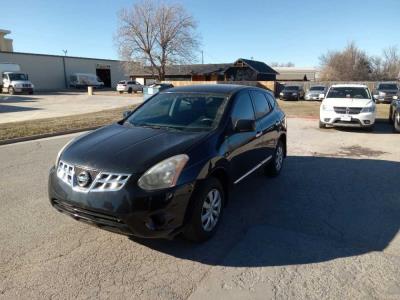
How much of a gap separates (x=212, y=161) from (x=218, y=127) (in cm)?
59

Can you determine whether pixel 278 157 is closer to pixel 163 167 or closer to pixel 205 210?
pixel 205 210

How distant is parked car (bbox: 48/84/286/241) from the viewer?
10.7ft

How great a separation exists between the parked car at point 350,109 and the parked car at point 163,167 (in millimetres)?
7851

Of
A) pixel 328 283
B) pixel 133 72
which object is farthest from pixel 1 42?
pixel 328 283

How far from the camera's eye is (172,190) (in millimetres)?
3295

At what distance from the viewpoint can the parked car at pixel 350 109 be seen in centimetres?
1159

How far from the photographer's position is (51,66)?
54656 millimetres

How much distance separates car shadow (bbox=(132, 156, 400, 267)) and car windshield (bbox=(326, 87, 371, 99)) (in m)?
6.77

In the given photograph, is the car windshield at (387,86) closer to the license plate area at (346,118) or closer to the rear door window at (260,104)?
the license plate area at (346,118)

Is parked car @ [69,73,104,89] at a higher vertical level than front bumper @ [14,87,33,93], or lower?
higher

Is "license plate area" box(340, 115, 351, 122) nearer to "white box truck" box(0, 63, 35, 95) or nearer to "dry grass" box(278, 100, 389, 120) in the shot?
"dry grass" box(278, 100, 389, 120)

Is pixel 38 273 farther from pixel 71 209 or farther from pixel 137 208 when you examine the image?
pixel 137 208

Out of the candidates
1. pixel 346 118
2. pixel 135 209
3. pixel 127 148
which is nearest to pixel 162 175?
pixel 135 209

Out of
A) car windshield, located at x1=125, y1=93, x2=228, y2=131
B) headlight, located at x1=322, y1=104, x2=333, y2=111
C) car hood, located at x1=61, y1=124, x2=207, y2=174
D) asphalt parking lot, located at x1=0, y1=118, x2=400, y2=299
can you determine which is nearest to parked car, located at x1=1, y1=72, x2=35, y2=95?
headlight, located at x1=322, y1=104, x2=333, y2=111
